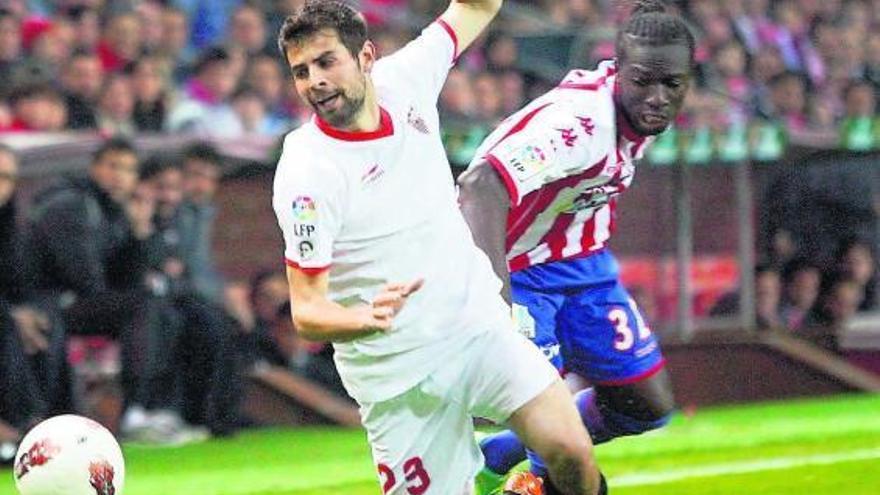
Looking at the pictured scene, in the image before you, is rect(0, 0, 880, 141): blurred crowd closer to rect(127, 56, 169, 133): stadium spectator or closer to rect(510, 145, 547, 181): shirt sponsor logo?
rect(127, 56, 169, 133): stadium spectator

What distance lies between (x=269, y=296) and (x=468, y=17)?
7.04 metres

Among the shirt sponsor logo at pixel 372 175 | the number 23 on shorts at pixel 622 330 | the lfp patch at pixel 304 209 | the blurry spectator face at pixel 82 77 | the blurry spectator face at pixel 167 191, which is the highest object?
the shirt sponsor logo at pixel 372 175

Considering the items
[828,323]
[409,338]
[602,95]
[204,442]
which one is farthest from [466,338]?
[828,323]

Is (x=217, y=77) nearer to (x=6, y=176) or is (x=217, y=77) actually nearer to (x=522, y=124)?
(x=6, y=176)

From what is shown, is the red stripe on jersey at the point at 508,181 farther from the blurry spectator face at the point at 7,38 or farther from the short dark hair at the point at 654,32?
the blurry spectator face at the point at 7,38

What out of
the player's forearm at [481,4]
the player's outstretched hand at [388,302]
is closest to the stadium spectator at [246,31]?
the player's forearm at [481,4]

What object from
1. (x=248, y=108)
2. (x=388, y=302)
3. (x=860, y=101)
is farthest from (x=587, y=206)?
(x=860, y=101)

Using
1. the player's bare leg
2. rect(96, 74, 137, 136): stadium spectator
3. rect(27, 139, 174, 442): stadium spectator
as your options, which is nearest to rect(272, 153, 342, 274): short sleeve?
the player's bare leg

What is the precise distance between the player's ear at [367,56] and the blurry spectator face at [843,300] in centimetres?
1082

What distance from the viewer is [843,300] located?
56.2 ft

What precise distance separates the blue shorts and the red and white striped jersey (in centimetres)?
7

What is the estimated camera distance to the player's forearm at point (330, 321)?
6.34 metres

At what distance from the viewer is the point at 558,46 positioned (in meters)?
20.2

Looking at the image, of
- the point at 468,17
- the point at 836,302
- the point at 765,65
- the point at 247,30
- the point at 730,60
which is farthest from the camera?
the point at 765,65
